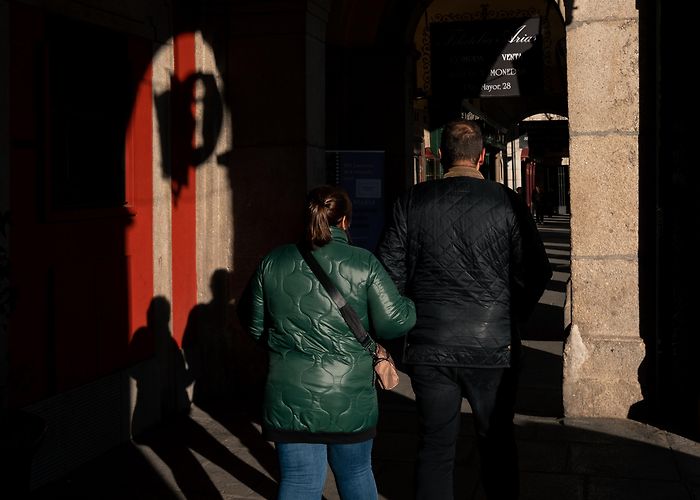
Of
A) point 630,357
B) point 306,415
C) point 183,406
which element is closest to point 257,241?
point 183,406

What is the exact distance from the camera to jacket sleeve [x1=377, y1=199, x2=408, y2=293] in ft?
13.4

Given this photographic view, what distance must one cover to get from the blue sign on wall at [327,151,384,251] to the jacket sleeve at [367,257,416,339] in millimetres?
5389

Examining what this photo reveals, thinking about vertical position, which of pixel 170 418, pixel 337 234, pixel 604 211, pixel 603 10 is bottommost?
pixel 170 418

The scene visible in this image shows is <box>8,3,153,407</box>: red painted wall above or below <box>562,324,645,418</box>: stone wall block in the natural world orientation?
above

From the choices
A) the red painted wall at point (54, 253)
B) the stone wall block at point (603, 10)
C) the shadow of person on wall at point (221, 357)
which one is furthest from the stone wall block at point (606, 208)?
the red painted wall at point (54, 253)

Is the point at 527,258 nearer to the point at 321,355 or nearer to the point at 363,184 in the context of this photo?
the point at 321,355

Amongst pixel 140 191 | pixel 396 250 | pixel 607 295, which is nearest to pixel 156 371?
pixel 140 191

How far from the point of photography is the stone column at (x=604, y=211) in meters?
6.53

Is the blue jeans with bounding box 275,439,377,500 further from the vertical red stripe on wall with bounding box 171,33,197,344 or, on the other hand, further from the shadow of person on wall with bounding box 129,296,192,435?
the vertical red stripe on wall with bounding box 171,33,197,344

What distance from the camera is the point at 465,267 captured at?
4.04m

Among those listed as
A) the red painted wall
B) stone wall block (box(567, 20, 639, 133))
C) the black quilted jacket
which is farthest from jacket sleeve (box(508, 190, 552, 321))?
stone wall block (box(567, 20, 639, 133))

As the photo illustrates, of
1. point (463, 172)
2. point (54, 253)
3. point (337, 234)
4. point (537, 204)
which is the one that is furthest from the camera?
point (537, 204)

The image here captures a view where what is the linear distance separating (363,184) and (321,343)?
5.69m

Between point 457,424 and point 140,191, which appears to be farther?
point 140,191
